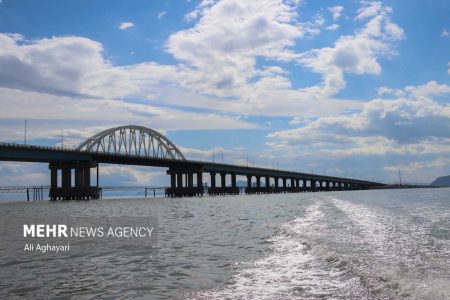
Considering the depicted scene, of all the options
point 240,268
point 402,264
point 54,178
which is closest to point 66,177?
point 54,178

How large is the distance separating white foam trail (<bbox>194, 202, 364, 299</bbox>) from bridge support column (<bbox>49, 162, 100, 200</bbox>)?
4764 inches

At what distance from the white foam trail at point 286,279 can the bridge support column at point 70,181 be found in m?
121

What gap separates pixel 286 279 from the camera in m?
13.7

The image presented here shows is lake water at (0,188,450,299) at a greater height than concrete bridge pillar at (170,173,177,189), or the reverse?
concrete bridge pillar at (170,173,177,189)

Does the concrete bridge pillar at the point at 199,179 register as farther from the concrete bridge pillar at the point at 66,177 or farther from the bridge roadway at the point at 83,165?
the concrete bridge pillar at the point at 66,177

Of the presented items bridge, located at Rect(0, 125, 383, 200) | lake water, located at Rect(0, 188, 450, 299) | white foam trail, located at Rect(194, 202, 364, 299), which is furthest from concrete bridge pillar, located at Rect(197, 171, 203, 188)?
white foam trail, located at Rect(194, 202, 364, 299)

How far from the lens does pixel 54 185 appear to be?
5295 inches

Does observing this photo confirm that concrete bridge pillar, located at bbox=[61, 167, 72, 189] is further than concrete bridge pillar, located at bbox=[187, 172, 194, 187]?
No

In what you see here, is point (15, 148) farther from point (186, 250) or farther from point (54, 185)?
point (186, 250)

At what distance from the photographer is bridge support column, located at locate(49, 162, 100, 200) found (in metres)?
131

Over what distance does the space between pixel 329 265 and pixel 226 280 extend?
4.12m

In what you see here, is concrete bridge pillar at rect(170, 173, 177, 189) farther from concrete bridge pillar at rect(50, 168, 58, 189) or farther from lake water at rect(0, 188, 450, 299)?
lake water at rect(0, 188, 450, 299)

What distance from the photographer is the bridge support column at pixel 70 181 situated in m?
131

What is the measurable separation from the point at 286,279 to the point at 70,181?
130m
